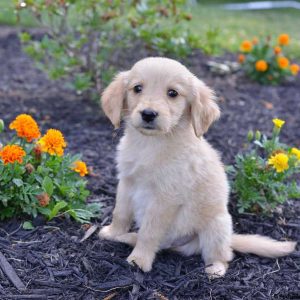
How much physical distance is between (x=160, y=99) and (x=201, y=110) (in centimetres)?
30

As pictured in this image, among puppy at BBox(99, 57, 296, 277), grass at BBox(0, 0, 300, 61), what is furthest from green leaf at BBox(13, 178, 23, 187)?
grass at BBox(0, 0, 300, 61)

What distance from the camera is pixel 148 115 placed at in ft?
9.78

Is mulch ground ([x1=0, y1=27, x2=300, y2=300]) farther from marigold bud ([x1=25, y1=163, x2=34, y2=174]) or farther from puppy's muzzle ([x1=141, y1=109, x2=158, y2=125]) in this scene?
puppy's muzzle ([x1=141, y1=109, x2=158, y2=125])

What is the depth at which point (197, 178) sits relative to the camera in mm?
3264

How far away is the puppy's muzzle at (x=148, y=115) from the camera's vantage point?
297 cm

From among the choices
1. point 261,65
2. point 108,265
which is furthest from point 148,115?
point 261,65

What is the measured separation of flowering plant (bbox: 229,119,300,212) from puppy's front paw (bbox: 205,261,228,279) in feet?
1.98

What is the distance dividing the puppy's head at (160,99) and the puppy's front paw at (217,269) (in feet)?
2.86

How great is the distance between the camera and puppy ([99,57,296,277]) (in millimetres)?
3143

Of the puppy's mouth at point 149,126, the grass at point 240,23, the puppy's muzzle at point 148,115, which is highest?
the puppy's muzzle at point 148,115

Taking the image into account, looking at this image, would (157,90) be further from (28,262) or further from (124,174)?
(28,262)

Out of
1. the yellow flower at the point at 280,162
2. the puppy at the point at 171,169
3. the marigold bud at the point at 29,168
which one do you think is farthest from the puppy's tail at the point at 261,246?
the marigold bud at the point at 29,168

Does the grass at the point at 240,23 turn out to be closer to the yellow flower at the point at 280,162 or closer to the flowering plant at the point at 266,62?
the flowering plant at the point at 266,62

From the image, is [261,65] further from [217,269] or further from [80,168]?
[217,269]
